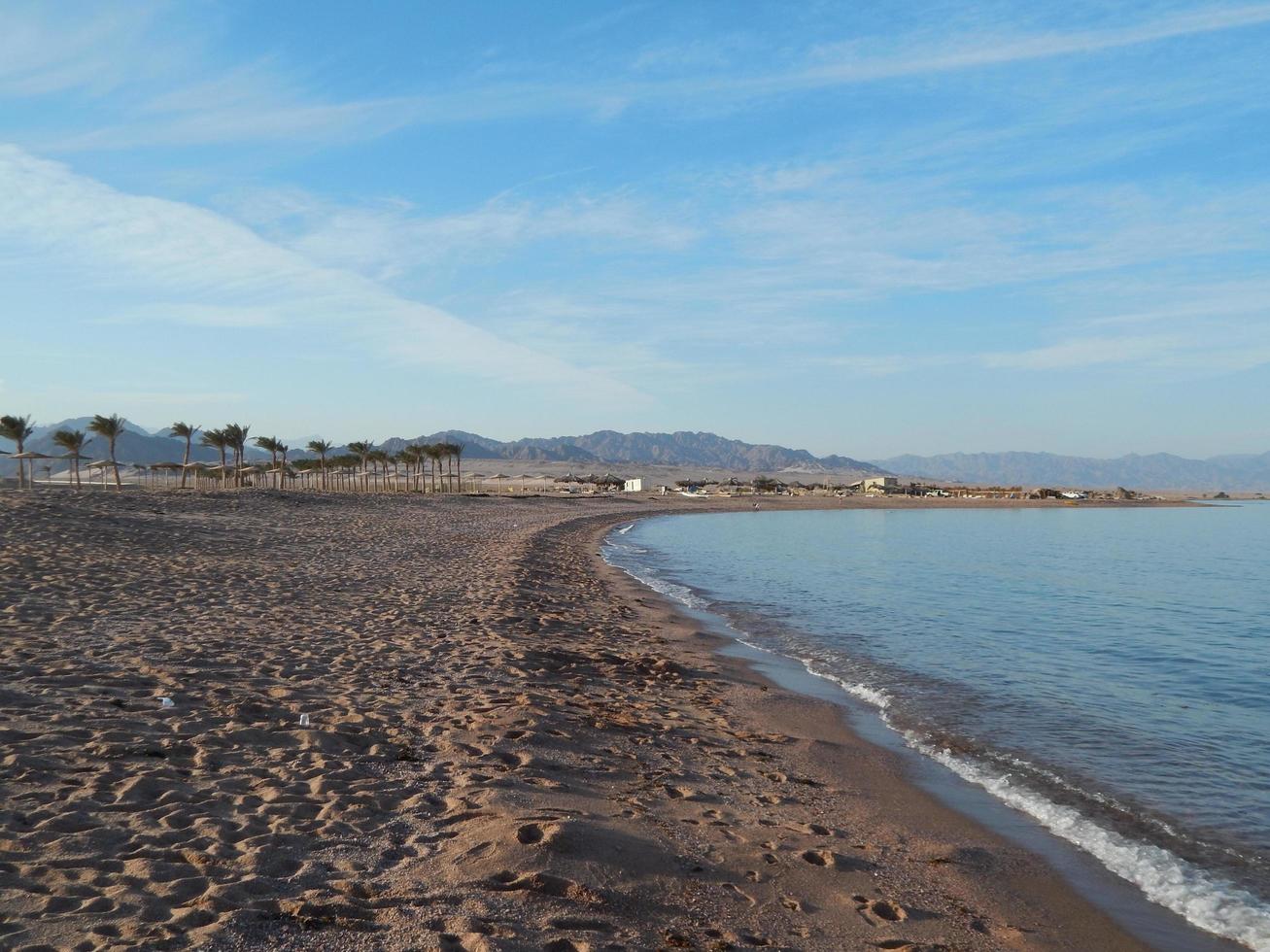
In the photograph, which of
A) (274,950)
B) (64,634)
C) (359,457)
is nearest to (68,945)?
Result: (274,950)

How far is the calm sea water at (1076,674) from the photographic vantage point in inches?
257

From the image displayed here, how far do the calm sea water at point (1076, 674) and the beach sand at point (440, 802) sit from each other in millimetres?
1159

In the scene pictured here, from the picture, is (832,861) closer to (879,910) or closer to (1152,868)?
(879,910)

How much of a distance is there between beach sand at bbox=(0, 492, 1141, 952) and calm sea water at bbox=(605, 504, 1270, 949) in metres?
1.16

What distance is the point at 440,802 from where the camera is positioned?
5.51 m

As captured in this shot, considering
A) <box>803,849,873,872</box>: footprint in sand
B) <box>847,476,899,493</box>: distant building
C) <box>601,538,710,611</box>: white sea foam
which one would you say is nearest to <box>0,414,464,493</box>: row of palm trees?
<box>601,538,710,611</box>: white sea foam

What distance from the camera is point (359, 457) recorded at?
7956 centimetres

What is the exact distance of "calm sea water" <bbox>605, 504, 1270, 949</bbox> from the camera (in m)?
6.54

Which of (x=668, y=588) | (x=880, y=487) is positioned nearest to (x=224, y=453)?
(x=668, y=588)

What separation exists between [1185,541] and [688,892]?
52.1 metres

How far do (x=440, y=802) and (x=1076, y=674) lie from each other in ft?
35.5

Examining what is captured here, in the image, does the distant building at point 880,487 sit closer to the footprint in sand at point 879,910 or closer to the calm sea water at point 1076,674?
the calm sea water at point 1076,674

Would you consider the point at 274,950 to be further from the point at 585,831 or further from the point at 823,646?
the point at 823,646

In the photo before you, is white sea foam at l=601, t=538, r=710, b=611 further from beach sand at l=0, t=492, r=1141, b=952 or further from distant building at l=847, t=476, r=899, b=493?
distant building at l=847, t=476, r=899, b=493
